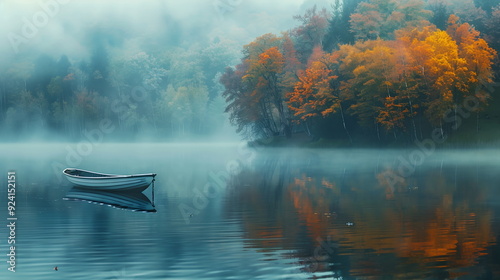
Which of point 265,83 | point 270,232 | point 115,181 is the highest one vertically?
point 265,83

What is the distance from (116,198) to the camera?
132 ft

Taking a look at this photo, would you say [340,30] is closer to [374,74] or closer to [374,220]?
[374,74]

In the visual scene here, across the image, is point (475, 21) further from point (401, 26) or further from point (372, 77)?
point (372, 77)

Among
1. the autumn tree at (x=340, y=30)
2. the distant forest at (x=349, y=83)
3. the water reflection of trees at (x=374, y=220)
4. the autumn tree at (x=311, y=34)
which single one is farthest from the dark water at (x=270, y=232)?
the autumn tree at (x=311, y=34)

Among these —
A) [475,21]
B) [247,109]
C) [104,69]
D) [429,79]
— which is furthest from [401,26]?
[104,69]

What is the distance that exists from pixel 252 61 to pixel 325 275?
323 ft

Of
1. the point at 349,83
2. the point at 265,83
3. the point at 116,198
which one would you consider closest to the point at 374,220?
the point at 116,198

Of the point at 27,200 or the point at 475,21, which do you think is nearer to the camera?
the point at 27,200

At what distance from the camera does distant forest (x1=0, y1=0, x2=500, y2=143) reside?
87.4 metres

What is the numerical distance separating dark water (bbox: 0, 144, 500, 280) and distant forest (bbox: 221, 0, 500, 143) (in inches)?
1565

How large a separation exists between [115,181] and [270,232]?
1716 centimetres

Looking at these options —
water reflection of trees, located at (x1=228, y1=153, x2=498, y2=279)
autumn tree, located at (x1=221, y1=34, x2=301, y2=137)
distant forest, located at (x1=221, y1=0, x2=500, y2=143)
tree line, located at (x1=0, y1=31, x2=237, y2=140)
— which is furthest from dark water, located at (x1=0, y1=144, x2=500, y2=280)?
tree line, located at (x1=0, y1=31, x2=237, y2=140)

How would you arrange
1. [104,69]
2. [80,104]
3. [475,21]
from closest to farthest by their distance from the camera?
[475,21] → [80,104] → [104,69]

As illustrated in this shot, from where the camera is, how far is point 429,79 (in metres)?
87.5
